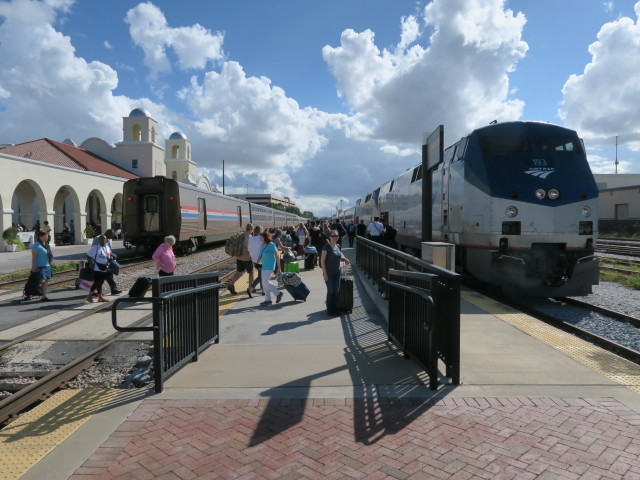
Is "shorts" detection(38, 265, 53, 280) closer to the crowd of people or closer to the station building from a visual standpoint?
the crowd of people

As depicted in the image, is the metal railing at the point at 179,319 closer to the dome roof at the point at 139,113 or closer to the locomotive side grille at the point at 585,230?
the locomotive side grille at the point at 585,230

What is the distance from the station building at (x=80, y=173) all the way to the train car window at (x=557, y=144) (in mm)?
22310

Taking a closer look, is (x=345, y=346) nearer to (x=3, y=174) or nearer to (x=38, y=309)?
(x=38, y=309)

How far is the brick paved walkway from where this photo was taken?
10.7ft

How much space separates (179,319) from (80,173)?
104 feet

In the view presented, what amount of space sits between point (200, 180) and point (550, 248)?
72680 millimetres

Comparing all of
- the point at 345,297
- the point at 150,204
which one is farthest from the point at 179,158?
the point at 345,297

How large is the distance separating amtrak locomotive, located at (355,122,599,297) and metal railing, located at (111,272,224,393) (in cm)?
563

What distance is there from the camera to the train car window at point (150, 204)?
68.3ft

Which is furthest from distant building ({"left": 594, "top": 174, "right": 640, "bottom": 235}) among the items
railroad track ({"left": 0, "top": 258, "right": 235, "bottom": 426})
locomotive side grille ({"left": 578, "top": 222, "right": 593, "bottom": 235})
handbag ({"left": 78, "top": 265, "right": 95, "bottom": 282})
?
railroad track ({"left": 0, "top": 258, "right": 235, "bottom": 426})

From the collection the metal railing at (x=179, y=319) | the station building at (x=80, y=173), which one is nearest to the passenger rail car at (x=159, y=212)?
the station building at (x=80, y=173)

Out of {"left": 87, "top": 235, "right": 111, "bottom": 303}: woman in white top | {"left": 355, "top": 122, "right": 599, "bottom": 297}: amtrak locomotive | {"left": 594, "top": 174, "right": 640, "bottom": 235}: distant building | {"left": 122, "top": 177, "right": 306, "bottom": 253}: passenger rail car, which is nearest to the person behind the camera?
{"left": 355, "top": 122, "right": 599, "bottom": 297}: amtrak locomotive

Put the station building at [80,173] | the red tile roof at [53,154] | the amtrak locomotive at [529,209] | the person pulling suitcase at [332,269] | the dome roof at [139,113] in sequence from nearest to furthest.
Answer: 1. the person pulling suitcase at [332,269]
2. the amtrak locomotive at [529,209]
3. the station building at [80,173]
4. the red tile roof at [53,154]
5. the dome roof at [139,113]

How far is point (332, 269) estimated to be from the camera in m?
8.28
